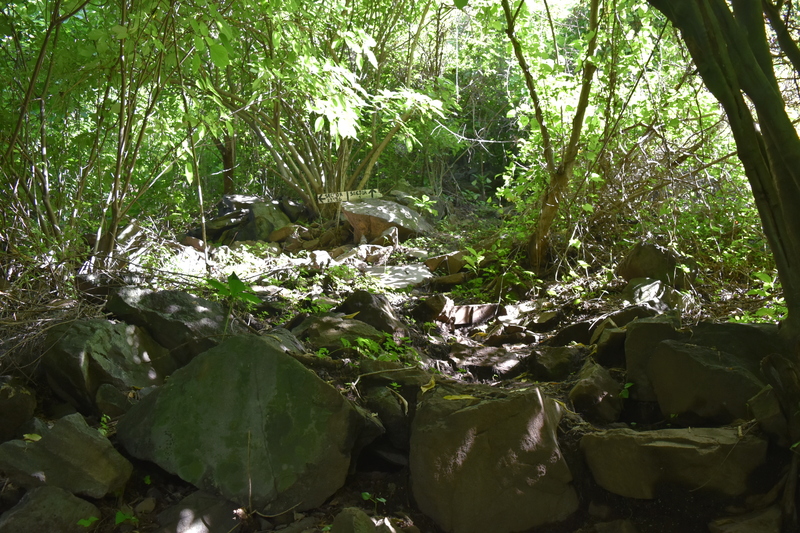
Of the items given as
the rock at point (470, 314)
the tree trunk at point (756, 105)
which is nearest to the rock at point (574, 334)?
the rock at point (470, 314)

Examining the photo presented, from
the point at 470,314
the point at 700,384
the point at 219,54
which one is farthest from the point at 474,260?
the point at 219,54

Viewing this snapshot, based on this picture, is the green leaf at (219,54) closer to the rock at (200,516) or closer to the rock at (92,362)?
the rock at (92,362)

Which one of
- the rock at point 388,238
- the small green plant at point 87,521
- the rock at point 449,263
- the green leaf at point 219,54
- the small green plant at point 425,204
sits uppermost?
the green leaf at point 219,54

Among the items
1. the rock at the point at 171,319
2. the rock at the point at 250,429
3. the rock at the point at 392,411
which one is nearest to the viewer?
the rock at the point at 250,429

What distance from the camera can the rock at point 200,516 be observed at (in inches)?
87.6

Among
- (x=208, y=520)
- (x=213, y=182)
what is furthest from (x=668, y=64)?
(x=213, y=182)

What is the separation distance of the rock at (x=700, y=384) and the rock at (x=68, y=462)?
2.50 metres

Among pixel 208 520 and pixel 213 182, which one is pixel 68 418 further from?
pixel 213 182

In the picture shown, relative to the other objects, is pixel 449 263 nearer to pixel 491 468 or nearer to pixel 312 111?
pixel 312 111

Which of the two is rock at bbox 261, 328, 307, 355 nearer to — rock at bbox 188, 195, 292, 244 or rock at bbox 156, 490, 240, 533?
rock at bbox 156, 490, 240, 533

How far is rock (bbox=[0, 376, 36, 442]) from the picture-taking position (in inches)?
103

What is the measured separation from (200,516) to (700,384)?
2286 millimetres

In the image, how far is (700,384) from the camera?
269 cm

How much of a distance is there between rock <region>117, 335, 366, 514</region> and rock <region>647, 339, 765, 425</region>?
59.3 inches
